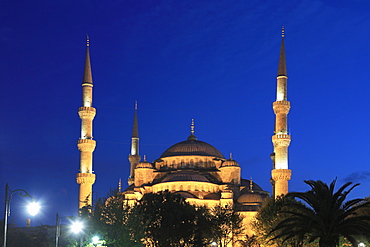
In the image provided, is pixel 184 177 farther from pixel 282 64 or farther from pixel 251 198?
pixel 282 64

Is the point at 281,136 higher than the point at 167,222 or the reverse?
higher

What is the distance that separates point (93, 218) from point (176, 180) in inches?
1292

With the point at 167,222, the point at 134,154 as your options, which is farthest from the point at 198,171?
the point at 167,222

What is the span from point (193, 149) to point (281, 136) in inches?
926

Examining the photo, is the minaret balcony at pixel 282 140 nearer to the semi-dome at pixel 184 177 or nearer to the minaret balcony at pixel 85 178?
the semi-dome at pixel 184 177

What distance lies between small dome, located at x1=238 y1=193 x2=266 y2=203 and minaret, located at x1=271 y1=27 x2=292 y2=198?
832 cm

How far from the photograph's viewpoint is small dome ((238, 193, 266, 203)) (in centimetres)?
7312

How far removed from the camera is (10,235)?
73812 mm

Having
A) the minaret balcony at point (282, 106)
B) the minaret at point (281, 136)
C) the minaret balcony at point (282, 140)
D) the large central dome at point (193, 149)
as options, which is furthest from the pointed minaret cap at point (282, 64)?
the large central dome at point (193, 149)

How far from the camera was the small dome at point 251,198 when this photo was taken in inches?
2879

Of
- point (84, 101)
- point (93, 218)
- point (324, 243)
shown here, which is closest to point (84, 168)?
point (84, 101)

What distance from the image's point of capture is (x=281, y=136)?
A: 64.3 meters

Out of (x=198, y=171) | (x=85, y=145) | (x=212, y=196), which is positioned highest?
(x=85, y=145)

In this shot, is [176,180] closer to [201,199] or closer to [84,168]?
[201,199]
